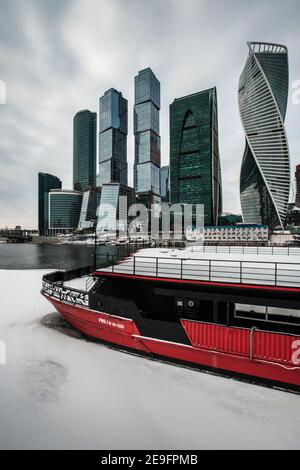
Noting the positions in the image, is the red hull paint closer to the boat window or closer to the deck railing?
the boat window

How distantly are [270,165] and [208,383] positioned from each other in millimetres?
171225

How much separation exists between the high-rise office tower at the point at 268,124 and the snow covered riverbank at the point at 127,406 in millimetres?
167033

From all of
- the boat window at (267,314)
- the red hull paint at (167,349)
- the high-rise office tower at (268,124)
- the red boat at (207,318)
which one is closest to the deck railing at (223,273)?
the red boat at (207,318)

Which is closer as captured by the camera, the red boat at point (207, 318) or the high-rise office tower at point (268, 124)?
the red boat at point (207, 318)

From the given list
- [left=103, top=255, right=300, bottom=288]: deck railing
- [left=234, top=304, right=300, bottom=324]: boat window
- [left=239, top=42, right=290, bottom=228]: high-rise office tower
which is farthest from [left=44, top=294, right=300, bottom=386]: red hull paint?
[left=239, top=42, right=290, bottom=228]: high-rise office tower

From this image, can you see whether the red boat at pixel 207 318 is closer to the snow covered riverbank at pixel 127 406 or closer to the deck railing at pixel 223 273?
the deck railing at pixel 223 273

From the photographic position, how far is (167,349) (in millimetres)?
7902

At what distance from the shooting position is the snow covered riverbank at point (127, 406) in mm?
5141

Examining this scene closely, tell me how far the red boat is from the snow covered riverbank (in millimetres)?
597

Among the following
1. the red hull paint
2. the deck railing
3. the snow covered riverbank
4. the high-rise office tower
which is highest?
the high-rise office tower

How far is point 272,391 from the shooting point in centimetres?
666

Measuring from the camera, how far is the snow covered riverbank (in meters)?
5.14

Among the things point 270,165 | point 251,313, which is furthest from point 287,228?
point 251,313

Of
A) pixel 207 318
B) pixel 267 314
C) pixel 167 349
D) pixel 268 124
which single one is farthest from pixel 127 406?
pixel 268 124
